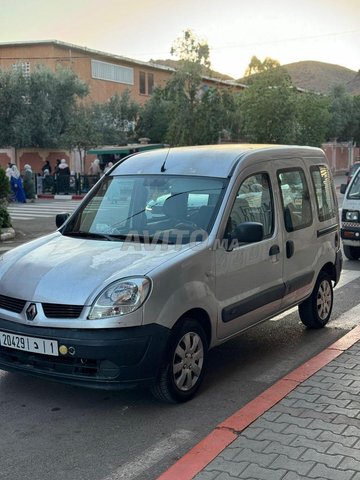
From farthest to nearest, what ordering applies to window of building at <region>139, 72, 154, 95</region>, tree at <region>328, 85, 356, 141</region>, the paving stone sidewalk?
1. tree at <region>328, 85, 356, 141</region>
2. window of building at <region>139, 72, 154, 95</region>
3. the paving stone sidewalk

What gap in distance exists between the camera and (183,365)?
424 centimetres

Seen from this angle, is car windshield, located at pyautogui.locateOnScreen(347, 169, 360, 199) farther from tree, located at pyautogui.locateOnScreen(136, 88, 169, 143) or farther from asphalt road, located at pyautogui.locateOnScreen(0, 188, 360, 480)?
tree, located at pyautogui.locateOnScreen(136, 88, 169, 143)

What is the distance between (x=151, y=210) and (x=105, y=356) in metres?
1.47

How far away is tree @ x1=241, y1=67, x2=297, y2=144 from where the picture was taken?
106 feet

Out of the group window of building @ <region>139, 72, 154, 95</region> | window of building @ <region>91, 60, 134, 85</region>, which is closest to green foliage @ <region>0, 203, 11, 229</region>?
window of building @ <region>91, 60, 134, 85</region>

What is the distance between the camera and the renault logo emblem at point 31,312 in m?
3.99

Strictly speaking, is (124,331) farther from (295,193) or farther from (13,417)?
(295,193)

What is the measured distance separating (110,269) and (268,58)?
36.4m

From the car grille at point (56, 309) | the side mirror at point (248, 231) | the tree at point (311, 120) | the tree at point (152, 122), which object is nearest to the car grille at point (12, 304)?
the car grille at point (56, 309)

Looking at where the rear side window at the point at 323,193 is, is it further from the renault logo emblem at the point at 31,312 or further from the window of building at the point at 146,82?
the window of building at the point at 146,82

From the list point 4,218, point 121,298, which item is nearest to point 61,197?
point 4,218

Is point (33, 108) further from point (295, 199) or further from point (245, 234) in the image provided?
point (245, 234)

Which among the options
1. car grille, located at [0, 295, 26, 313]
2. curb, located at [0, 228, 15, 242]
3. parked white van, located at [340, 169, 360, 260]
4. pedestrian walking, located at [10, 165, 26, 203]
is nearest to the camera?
car grille, located at [0, 295, 26, 313]

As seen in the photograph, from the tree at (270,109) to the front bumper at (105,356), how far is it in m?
29.6
